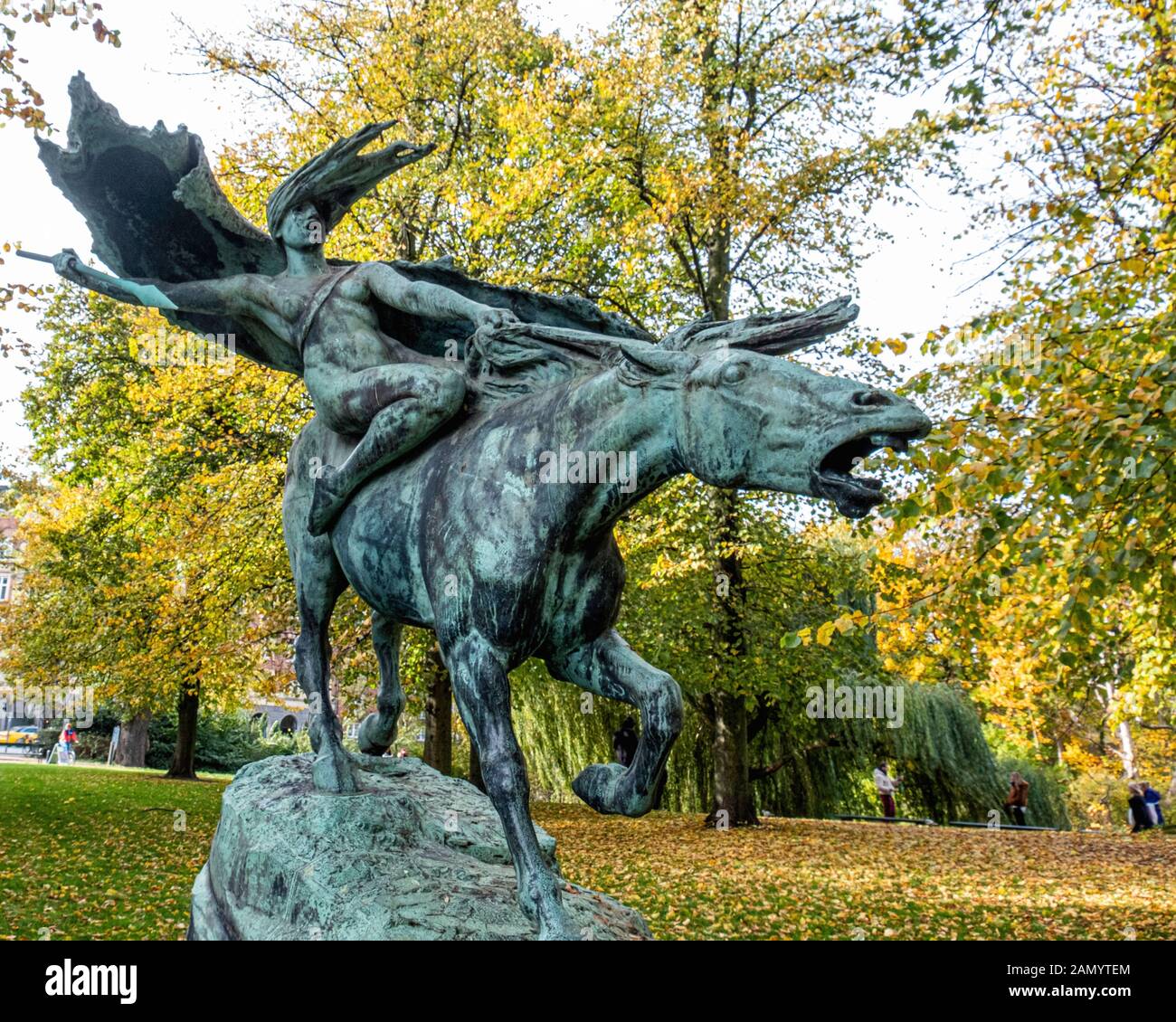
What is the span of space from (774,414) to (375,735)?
2.65 meters

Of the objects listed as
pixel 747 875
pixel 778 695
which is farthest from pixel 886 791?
pixel 747 875

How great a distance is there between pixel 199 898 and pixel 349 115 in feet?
48.4

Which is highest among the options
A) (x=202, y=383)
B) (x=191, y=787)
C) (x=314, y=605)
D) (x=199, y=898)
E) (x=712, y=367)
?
(x=202, y=383)

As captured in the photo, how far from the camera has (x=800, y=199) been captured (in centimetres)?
1611

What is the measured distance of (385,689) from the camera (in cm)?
449

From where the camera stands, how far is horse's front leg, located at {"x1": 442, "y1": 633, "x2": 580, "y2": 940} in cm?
300

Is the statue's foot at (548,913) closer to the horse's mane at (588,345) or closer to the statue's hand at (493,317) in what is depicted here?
the horse's mane at (588,345)

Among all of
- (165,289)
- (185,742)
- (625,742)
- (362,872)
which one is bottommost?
(185,742)

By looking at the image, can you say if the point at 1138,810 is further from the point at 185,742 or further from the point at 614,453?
the point at 185,742

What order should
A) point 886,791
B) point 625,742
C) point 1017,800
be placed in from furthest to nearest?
1. point 1017,800
2. point 886,791
3. point 625,742

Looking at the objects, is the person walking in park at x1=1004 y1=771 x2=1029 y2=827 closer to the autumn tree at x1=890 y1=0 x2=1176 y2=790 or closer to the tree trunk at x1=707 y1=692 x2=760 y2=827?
the tree trunk at x1=707 y1=692 x2=760 y2=827

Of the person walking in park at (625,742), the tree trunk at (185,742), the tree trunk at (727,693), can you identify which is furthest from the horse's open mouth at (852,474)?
the tree trunk at (185,742)
